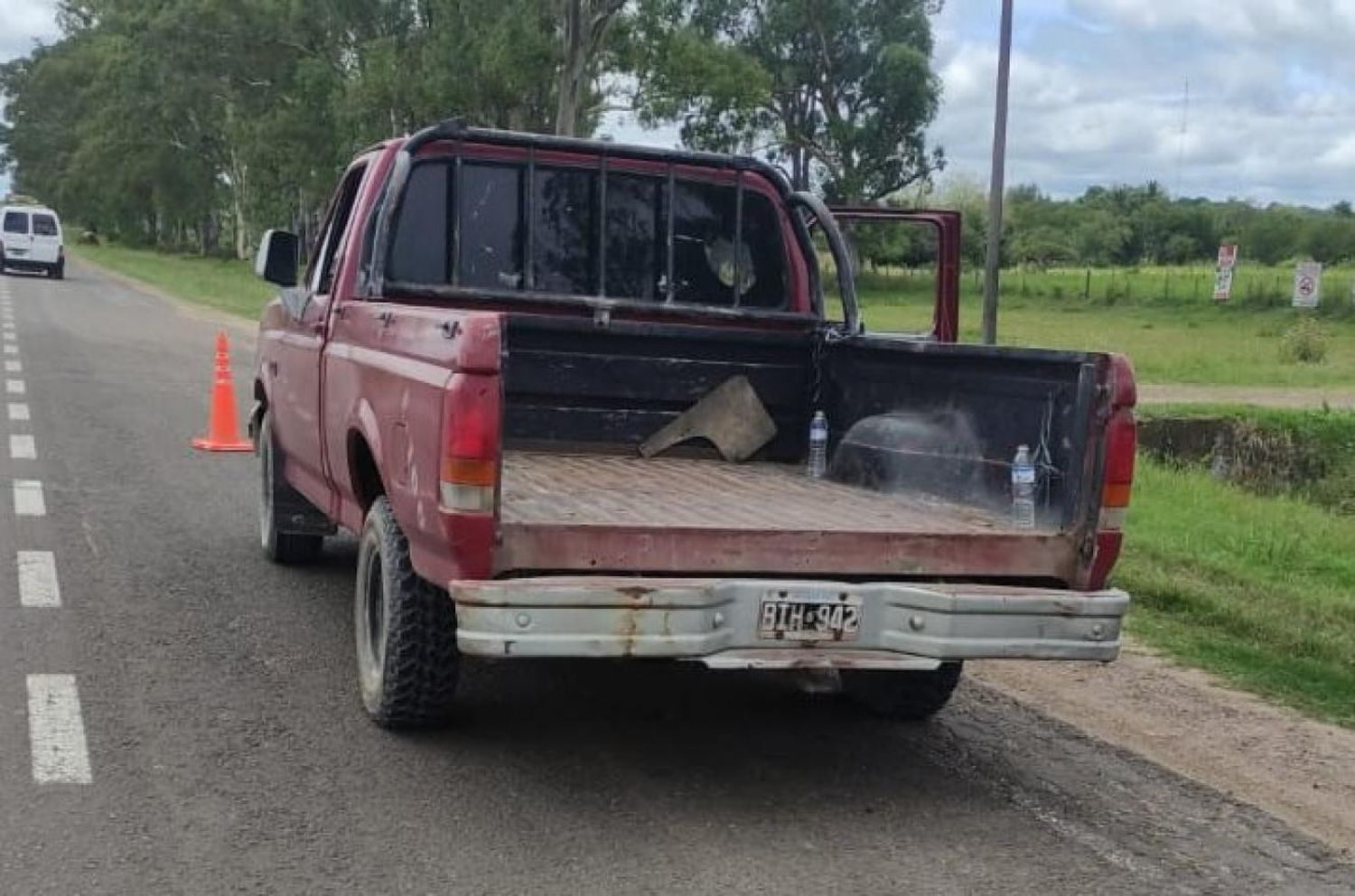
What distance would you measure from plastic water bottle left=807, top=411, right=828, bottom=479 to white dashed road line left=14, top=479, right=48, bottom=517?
502 centimetres

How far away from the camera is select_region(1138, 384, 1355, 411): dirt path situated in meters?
19.1

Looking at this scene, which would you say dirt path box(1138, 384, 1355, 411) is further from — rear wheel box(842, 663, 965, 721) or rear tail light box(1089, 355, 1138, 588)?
rear tail light box(1089, 355, 1138, 588)

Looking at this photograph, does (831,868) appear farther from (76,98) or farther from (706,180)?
(76,98)

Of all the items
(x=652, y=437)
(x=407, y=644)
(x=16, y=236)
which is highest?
(x=16, y=236)

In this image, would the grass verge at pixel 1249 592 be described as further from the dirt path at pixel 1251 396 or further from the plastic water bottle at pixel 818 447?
the dirt path at pixel 1251 396

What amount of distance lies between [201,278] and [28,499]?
144 feet

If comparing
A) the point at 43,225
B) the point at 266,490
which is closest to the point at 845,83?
the point at 43,225

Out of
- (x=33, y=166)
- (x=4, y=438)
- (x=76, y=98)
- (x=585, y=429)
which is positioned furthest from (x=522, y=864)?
(x=33, y=166)

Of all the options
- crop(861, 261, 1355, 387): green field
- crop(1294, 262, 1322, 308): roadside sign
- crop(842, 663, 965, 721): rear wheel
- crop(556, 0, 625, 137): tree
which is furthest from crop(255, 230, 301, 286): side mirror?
crop(1294, 262, 1322, 308): roadside sign

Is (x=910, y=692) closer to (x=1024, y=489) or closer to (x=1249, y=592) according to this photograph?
(x=1024, y=489)

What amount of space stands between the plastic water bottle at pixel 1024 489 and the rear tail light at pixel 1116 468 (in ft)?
0.87

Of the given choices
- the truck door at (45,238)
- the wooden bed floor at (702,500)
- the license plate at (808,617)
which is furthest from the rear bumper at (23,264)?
the license plate at (808,617)

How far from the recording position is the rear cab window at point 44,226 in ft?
139

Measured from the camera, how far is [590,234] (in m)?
6.48
